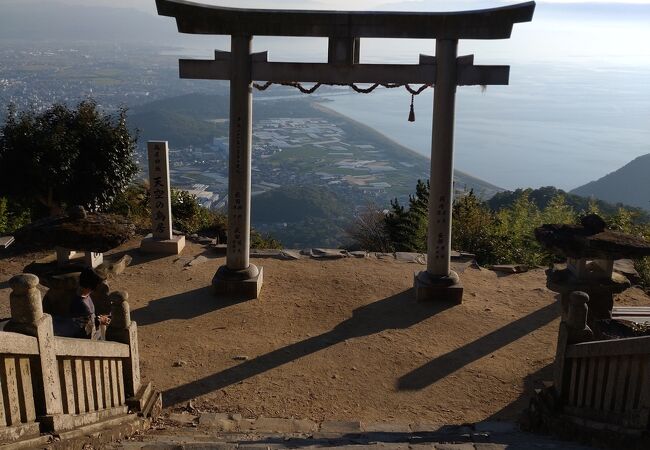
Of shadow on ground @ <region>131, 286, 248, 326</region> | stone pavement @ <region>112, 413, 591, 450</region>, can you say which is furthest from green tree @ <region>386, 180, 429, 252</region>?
stone pavement @ <region>112, 413, 591, 450</region>

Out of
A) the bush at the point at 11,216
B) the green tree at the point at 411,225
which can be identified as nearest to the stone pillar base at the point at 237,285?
the green tree at the point at 411,225

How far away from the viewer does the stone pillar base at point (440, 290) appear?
9797 millimetres

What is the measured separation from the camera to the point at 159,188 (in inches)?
468

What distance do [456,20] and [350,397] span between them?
18.5 feet


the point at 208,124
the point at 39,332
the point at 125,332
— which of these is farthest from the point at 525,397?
the point at 208,124

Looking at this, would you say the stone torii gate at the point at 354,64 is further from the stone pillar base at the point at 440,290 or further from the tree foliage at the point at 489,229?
the tree foliage at the point at 489,229

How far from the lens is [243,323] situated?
359 inches

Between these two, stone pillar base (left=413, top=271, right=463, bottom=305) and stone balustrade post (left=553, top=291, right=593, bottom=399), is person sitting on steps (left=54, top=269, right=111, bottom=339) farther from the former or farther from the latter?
stone pillar base (left=413, top=271, right=463, bottom=305)

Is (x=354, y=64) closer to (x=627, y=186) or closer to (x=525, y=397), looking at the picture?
(x=525, y=397)

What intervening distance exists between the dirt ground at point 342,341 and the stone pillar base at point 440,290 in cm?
16

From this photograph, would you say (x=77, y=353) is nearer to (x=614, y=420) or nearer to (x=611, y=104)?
(x=614, y=420)

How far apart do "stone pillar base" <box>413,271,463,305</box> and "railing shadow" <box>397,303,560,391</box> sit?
38.3 inches

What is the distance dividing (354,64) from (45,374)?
21.7 ft

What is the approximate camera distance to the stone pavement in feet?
16.4
